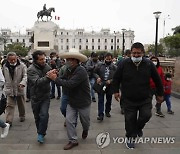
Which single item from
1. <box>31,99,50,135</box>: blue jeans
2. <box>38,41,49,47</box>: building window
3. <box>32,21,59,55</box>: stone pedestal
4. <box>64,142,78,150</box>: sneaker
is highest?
<box>32,21,59,55</box>: stone pedestal

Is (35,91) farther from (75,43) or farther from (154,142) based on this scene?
(75,43)

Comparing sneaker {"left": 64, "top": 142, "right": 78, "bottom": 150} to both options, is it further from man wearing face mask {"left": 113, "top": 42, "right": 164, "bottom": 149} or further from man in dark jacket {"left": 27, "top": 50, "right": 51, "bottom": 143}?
man wearing face mask {"left": 113, "top": 42, "right": 164, "bottom": 149}

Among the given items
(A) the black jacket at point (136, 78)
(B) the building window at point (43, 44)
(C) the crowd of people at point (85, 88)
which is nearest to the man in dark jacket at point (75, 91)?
(C) the crowd of people at point (85, 88)

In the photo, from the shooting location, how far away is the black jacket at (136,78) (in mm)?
4652

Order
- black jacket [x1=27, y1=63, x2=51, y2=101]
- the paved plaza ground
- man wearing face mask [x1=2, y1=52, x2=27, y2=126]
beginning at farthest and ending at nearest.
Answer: man wearing face mask [x1=2, y1=52, x2=27, y2=126] → black jacket [x1=27, y1=63, x2=51, y2=101] → the paved plaza ground

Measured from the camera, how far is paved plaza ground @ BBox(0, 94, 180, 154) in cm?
481

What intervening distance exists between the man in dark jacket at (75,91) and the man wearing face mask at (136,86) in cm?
59

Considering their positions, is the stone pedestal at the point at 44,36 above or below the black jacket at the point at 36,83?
above

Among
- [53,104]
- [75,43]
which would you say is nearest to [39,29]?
[53,104]

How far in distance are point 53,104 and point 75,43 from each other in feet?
386

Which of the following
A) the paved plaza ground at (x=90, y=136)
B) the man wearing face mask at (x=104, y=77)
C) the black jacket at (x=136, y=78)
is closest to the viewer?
the black jacket at (x=136, y=78)

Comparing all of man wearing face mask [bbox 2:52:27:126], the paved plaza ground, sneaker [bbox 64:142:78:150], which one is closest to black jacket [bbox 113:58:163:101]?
the paved plaza ground

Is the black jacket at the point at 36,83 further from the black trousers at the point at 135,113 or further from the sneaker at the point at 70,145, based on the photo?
the black trousers at the point at 135,113

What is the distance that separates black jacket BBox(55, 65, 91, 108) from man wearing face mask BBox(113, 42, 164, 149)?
1.84 feet
